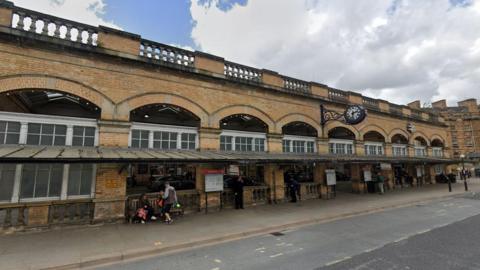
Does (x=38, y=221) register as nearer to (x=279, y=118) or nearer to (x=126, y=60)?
(x=126, y=60)

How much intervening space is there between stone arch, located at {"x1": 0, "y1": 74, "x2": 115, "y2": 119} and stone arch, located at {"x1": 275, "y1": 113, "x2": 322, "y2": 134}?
28.5ft

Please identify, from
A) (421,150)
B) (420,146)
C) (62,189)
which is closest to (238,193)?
(62,189)

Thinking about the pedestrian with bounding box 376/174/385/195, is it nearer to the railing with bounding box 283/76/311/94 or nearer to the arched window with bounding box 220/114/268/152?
the railing with bounding box 283/76/311/94

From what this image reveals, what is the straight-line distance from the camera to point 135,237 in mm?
7129

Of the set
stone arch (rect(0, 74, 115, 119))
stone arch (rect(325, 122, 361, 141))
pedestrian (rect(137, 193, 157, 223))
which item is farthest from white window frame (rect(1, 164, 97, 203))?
stone arch (rect(325, 122, 361, 141))

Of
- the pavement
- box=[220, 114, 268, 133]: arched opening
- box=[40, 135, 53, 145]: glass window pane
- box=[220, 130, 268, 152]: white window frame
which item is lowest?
the pavement

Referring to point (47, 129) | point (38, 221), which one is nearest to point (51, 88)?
point (47, 129)

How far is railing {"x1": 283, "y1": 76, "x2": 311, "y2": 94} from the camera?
14695mm

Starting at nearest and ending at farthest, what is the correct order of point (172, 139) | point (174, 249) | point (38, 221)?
point (174, 249) < point (38, 221) < point (172, 139)

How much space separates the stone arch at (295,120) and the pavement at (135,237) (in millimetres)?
5031

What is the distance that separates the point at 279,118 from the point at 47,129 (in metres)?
10.8

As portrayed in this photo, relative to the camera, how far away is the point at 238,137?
12891mm

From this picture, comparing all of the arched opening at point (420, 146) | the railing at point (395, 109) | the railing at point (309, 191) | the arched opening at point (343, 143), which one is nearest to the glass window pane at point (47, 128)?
the railing at point (309, 191)

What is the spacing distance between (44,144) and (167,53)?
20.0ft
